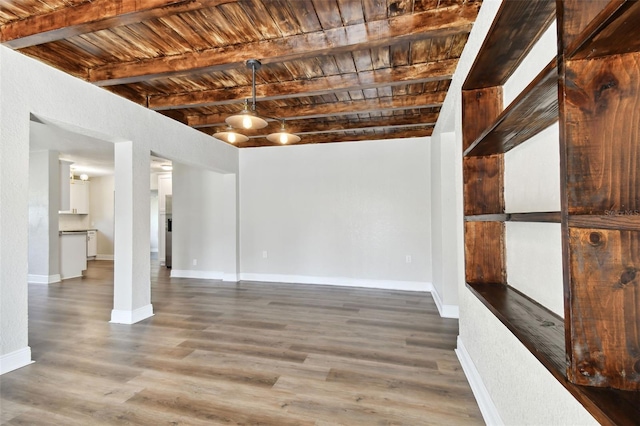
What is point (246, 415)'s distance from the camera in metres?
1.75

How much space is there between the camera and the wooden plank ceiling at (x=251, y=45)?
2.32 meters

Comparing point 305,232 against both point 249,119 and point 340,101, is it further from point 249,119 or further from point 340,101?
point 249,119

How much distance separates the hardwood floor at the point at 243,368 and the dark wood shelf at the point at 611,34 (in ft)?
6.11

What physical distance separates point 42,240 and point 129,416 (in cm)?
555

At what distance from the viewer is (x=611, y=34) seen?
0.75 meters

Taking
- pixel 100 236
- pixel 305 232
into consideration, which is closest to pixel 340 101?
pixel 305 232

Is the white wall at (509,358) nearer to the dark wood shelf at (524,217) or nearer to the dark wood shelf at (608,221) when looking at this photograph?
the dark wood shelf at (524,217)

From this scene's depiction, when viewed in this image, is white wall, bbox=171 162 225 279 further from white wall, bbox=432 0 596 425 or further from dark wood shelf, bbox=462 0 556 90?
dark wood shelf, bbox=462 0 556 90

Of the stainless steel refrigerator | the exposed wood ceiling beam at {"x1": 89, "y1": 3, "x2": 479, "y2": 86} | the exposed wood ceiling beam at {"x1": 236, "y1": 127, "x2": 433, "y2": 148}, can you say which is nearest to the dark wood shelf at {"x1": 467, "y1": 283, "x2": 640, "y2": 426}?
the exposed wood ceiling beam at {"x1": 89, "y1": 3, "x2": 479, "y2": 86}

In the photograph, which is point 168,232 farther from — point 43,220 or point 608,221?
point 608,221

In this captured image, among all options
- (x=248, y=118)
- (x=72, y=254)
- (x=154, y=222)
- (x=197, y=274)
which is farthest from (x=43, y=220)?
(x=248, y=118)

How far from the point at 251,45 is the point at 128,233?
2.41 m

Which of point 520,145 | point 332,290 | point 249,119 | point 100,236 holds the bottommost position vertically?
point 332,290

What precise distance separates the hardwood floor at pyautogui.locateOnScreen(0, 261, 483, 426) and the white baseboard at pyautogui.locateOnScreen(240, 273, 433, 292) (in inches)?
31.1
